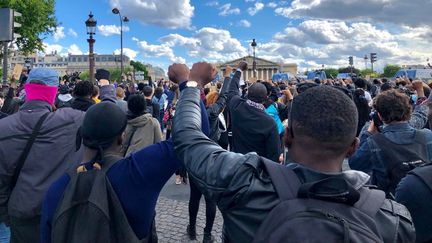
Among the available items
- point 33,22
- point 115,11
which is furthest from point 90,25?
point 33,22

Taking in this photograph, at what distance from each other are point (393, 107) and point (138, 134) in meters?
2.47

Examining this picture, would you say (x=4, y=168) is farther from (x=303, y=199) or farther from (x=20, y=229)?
(x=303, y=199)

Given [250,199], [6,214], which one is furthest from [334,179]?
[6,214]

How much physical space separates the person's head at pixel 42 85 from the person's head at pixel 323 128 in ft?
7.53

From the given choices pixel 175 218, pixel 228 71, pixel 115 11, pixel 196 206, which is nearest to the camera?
pixel 228 71

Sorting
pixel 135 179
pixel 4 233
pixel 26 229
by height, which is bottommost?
pixel 4 233

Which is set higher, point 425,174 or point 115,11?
point 115,11

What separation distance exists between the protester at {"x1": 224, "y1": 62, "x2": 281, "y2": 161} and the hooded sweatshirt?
103 centimetres

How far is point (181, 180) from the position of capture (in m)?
7.93

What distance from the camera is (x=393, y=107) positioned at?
3.03 metres

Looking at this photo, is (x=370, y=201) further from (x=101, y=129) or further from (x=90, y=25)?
(x=90, y=25)

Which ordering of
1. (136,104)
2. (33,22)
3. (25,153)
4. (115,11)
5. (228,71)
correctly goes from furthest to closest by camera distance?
1. (33,22)
2. (115,11)
3. (228,71)
4. (136,104)
5. (25,153)

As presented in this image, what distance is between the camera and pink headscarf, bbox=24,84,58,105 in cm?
298

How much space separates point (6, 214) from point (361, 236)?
2.66m
